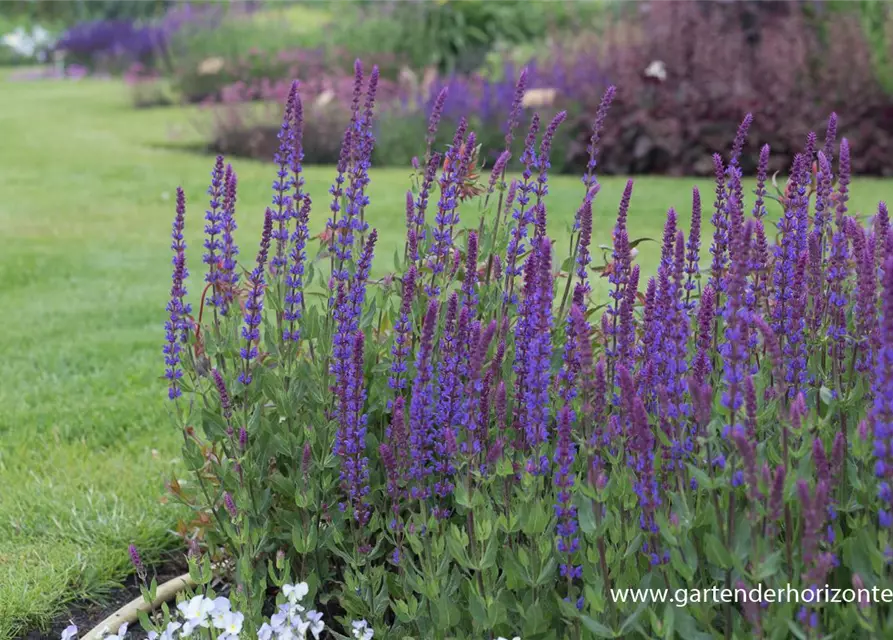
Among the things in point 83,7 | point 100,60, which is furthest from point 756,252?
point 83,7

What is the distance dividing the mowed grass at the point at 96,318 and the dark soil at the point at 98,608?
0.13 ft

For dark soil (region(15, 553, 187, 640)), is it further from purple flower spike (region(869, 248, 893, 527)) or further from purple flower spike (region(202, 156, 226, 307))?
purple flower spike (region(869, 248, 893, 527))

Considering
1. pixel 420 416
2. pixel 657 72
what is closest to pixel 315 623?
pixel 420 416

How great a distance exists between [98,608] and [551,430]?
1533 mm

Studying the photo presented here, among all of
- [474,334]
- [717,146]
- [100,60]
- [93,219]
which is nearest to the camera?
[474,334]

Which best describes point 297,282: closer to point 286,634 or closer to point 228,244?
point 228,244

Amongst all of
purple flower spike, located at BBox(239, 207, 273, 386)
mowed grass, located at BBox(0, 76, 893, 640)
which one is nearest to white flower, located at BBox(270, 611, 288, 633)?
purple flower spike, located at BBox(239, 207, 273, 386)

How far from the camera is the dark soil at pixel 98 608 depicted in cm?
326

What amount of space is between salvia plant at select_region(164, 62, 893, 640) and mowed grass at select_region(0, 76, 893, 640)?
1.81ft

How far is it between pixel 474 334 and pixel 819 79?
9.41m

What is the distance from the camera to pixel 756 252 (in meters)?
2.80

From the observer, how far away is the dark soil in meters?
3.26

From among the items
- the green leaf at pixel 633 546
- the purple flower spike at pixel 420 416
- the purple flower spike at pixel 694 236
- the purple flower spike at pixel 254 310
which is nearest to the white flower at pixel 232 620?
the purple flower spike at pixel 420 416

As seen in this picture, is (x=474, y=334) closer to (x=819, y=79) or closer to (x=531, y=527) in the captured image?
(x=531, y=527)
